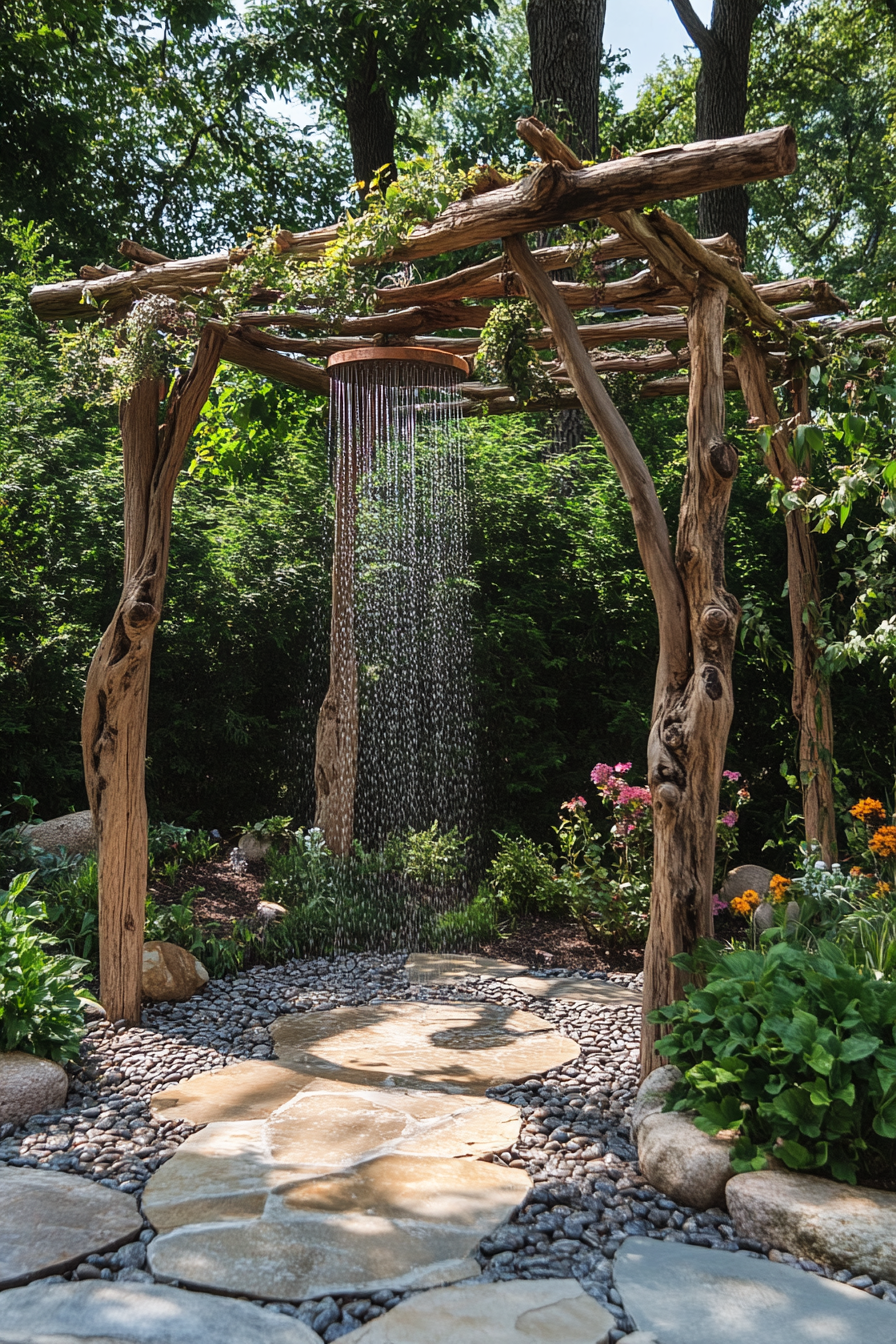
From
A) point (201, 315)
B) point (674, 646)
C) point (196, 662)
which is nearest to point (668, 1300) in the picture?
point (674, 646)

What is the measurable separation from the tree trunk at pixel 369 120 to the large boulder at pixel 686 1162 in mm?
8916

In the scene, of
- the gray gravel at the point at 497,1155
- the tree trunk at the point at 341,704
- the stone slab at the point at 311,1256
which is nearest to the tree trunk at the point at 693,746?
the gray gravel at the point at 497,1155

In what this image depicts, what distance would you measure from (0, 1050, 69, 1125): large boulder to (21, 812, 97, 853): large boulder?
262 centimetres

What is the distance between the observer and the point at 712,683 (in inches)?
127

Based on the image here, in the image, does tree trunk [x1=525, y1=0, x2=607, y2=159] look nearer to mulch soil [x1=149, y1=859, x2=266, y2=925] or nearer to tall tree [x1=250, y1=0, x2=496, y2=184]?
tall tree [x1=250, y1=0, x2=496, y2=184]

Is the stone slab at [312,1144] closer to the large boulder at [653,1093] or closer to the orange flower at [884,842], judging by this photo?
the large boulder at [653,1093]

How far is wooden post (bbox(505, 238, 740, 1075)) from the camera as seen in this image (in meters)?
3.24

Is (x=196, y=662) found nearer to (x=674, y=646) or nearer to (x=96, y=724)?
(x=96, y=724)

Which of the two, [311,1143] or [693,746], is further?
[693,746]

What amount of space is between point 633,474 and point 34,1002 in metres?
2.72

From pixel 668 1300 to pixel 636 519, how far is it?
2.30 meters

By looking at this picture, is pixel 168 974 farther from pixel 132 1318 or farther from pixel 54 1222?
pixel 132 1318

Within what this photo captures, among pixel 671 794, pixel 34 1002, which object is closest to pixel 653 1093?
pixel 671 794

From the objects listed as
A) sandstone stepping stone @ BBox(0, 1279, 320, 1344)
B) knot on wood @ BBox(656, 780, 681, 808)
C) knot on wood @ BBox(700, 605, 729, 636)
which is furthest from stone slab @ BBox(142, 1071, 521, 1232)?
knot on wood @ BBox(700, 605, 729, 636)
